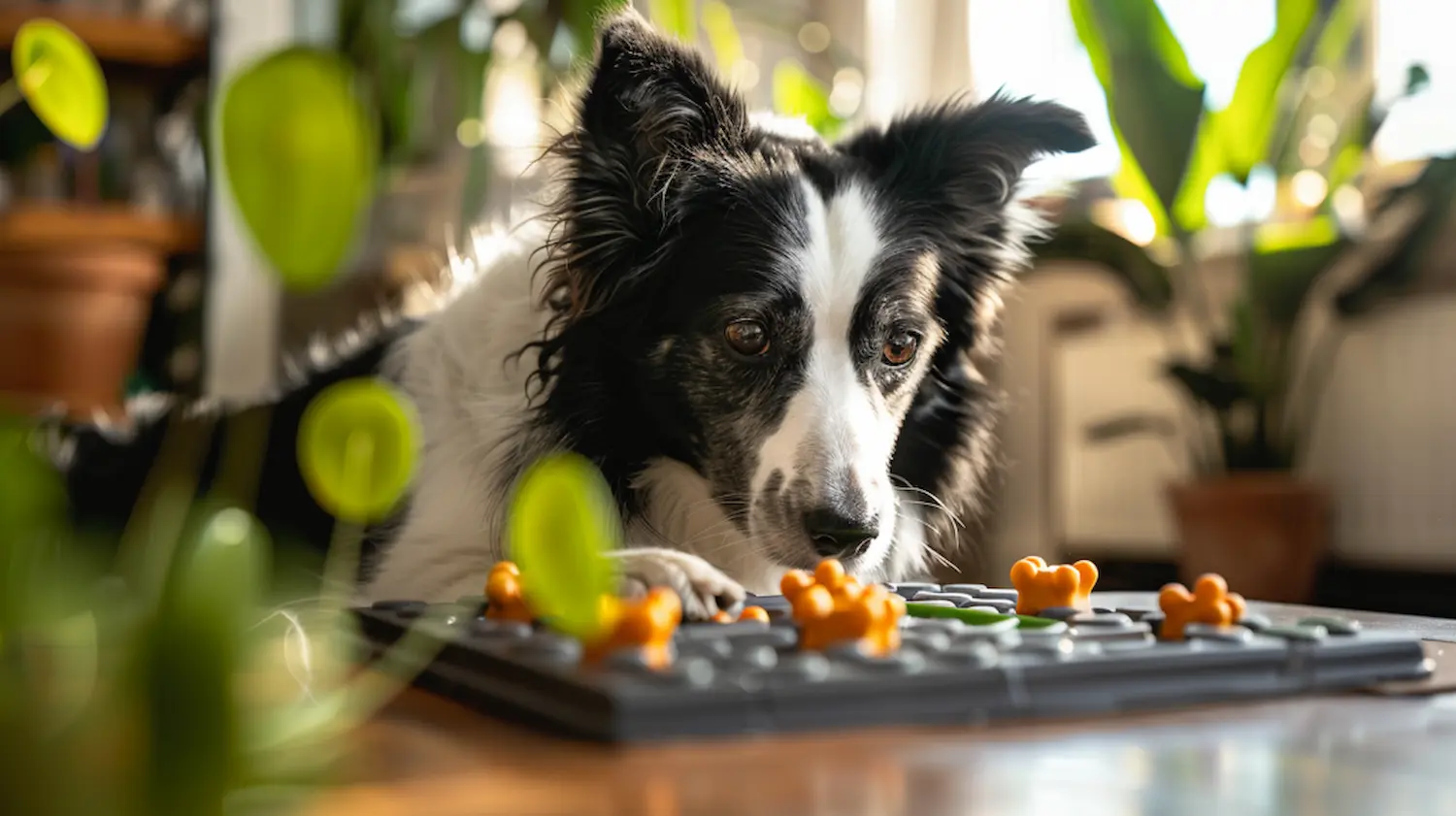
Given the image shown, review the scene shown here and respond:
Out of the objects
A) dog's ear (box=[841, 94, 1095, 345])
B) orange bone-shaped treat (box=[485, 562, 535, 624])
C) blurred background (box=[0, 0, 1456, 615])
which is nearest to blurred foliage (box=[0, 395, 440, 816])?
orange bone-shaped treat (box=[485, 562, 535, 624])

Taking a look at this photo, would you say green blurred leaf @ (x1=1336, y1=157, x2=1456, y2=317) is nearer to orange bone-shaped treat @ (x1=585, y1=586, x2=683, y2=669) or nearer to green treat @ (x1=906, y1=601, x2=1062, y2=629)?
green treat @ (x1=906, y1=601, x2=1062, y2=629)

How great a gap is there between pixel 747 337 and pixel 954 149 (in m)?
0.40

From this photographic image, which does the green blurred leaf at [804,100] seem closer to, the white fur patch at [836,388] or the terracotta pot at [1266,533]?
the terracotta pot at [1266,533]

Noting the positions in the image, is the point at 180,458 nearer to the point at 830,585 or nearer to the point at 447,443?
the point at 447,443

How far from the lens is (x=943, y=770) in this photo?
53 cm

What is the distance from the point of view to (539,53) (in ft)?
Answer: 12.3

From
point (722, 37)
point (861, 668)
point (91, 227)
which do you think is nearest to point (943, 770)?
point (861, 668)

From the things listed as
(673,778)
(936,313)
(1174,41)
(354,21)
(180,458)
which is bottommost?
(673,778)

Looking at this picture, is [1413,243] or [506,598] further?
[1413,243]

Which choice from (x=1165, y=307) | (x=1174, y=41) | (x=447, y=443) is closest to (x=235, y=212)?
(x=447, y=443)

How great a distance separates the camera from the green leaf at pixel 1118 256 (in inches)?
134

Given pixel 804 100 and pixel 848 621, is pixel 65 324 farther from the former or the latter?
pixel 848 621

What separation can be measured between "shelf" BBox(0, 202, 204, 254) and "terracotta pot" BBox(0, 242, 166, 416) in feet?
0.35

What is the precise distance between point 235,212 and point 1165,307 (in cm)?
339
